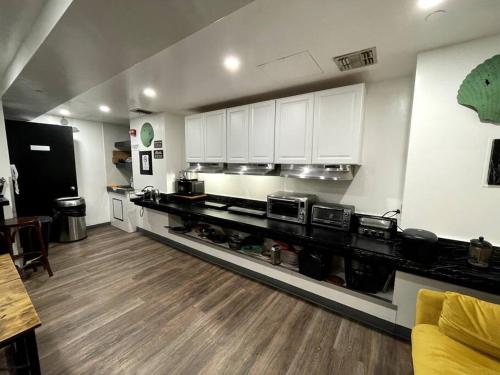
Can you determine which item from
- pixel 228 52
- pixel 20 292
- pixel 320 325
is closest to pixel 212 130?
pixel 228 52

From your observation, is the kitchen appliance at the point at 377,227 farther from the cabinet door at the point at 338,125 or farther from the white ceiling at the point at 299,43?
the white ceiling at the point at 299,43

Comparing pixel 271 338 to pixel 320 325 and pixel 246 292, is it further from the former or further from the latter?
pixel 246 292

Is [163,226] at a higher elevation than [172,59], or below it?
below

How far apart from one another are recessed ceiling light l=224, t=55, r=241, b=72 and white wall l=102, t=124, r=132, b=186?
4158 mm

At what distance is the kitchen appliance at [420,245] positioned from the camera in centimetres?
150

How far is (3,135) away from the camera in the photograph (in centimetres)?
282

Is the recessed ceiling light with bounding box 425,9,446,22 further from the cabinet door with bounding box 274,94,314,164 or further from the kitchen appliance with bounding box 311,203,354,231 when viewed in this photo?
the kitchen appliance with bounding box 311,203,354,231

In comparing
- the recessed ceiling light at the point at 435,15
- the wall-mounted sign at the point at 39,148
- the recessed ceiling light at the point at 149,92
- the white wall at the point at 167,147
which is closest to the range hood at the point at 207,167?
the white wall at the point at 167,147

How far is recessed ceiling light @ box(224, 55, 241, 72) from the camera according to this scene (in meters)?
1.73

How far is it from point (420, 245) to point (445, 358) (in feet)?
2.23

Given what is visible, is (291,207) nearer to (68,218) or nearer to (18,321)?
(18,321)

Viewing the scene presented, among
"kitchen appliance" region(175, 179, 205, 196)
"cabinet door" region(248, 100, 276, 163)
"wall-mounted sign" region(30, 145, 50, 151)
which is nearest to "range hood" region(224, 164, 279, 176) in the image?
"cabinet door" region(248, 100, 276, 163)

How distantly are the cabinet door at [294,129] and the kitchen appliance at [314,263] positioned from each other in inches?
39.4

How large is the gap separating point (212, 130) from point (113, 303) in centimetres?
248
